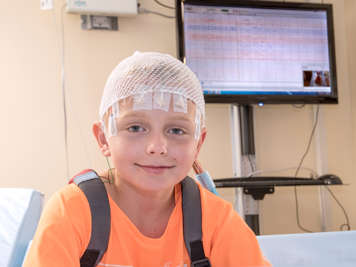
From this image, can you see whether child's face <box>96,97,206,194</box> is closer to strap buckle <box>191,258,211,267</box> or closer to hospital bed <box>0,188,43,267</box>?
strap buckle <box>191,258,211,267</box>

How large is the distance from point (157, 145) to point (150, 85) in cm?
16

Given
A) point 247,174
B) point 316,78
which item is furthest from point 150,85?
point 316,78

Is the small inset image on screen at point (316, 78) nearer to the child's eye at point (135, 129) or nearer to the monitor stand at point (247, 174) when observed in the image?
the monitor stand at point (247, 174)

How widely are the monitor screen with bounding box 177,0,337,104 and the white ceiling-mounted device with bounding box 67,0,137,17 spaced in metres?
0.29

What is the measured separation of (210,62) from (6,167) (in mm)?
1211

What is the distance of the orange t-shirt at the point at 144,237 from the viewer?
0.91m

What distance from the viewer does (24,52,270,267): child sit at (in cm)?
95

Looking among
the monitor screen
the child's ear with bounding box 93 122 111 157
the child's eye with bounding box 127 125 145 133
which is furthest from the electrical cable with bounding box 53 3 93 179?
the child's eye with bounding box 127 125 145 133

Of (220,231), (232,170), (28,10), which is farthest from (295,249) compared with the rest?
(28,10)

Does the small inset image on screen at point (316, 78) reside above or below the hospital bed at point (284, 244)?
above

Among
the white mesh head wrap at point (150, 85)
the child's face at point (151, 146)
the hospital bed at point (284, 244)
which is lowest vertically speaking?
the hospital bed at point (284, 244)

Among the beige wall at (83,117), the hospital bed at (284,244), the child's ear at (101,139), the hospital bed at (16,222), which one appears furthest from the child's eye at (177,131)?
the beige wall at (83,117)

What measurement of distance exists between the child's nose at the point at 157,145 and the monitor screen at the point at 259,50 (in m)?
1.13

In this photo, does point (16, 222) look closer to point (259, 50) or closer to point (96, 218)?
point (96, 218)
